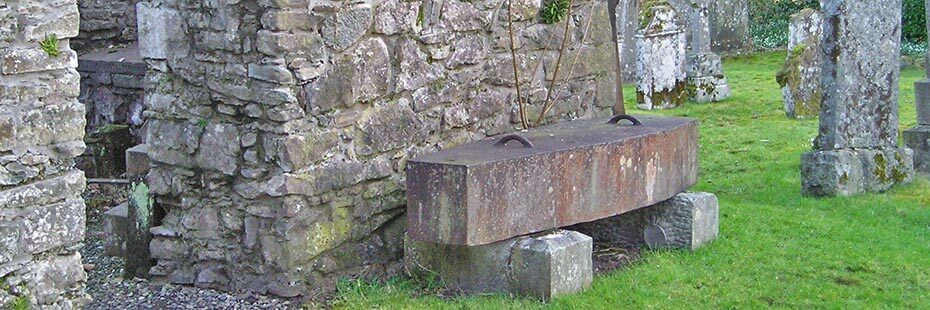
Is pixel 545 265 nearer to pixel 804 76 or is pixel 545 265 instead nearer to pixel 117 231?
pixel 117 231

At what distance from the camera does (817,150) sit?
8.88m

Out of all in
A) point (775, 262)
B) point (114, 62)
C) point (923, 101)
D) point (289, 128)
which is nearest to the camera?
point (289, 128)

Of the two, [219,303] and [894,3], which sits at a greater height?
[894,3]

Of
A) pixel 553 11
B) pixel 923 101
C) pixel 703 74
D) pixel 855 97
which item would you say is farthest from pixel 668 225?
pixel 703 74

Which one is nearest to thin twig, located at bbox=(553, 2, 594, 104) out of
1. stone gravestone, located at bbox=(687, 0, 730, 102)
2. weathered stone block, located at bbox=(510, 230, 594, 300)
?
weathered stone block, located at bbox=(510, 230, 594, 300)

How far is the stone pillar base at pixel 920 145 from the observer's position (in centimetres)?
998

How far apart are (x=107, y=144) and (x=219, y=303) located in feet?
13.8

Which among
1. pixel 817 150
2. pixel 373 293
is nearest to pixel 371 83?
pixel 373 293

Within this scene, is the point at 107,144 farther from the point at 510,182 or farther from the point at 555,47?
the point at 510,182

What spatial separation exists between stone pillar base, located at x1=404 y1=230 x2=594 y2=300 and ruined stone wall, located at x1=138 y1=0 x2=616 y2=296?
0.36m

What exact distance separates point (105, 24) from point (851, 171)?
273 inches

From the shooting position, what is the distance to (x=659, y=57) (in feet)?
46.7

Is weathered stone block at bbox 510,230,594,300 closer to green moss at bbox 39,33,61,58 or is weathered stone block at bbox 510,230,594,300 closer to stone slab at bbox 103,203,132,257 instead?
stone slab at bbox 103,203,132,257

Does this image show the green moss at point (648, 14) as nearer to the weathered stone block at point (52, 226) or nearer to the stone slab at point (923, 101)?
the stone slab at point (923, 101)
